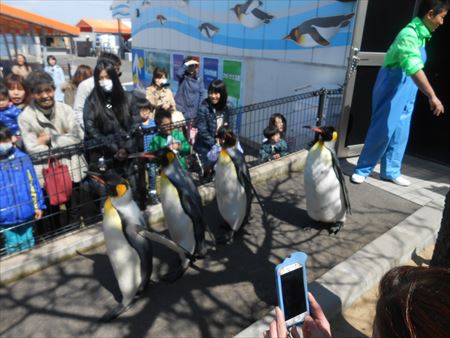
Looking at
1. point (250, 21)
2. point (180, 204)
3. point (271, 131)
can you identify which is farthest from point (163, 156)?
point (250, 21)

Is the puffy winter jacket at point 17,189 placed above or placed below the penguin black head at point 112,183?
below

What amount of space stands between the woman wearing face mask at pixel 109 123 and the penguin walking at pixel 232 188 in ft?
2.91

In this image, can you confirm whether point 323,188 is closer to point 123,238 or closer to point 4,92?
point 123,238

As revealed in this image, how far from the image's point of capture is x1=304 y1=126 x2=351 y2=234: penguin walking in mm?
3088

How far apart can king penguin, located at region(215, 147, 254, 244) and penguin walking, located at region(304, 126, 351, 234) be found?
59cm

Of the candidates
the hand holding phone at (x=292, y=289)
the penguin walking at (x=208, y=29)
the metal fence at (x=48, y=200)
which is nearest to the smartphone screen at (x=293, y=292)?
the hand holding phone at (x=292, y=289)

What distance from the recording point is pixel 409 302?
0.63 m

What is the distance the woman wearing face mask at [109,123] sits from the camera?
319cm

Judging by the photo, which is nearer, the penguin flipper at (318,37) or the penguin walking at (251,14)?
the penguin flipper at (318,37)

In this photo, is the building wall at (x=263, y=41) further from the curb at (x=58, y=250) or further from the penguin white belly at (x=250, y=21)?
the curb at (x=58, y=250)

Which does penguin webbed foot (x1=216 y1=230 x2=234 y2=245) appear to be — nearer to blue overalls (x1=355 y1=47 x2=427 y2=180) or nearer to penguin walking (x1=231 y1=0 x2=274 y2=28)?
blue overalls (x1=355 y1=47 x2=427 y2=180)

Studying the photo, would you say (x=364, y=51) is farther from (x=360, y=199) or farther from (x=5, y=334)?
(x=5, y=334)

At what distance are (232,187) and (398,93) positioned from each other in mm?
2150

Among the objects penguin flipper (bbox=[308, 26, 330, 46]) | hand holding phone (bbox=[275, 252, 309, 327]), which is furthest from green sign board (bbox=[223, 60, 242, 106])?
hand holding phone (bbox=[275, 252, 309, 327])
